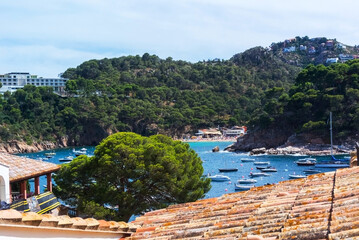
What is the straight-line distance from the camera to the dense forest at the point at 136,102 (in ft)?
435

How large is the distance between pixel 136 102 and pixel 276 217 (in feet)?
452

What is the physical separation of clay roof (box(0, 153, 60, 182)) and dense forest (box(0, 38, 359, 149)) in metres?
82.5

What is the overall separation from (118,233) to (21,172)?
860cm

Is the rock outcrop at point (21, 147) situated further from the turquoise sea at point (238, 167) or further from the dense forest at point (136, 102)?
the turquoise sea at point (238, 167)

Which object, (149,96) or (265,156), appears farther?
(149,96)

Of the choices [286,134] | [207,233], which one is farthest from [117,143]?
[286,134]

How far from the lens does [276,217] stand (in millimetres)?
4863

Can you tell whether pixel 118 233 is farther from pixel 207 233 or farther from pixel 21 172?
pixel 21 172

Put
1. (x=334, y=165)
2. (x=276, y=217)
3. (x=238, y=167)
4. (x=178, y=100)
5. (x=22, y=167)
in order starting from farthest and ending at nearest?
(x=178, y=100), (x=238, y=167), (x=334, y=165), (x=22, y=167), (x=276, y=217)

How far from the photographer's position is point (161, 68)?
169625 millimetres

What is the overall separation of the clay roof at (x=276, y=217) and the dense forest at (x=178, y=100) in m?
88.6

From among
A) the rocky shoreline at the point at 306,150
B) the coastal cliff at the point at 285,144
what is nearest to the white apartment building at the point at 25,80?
A: the coastal cliff at the point at 285,144

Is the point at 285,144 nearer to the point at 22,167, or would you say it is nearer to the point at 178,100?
the point at 178,100

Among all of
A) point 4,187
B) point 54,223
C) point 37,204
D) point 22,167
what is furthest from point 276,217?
point 22,167
